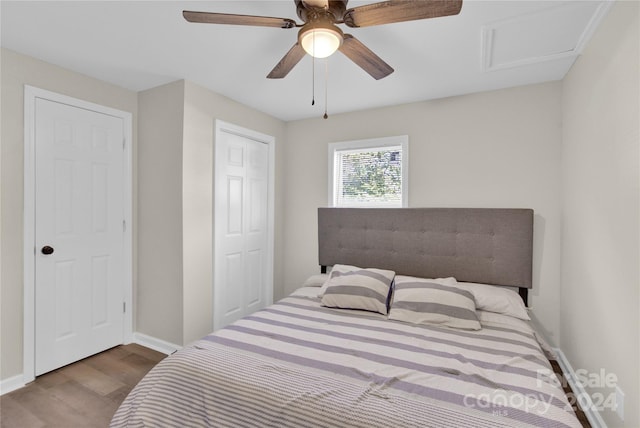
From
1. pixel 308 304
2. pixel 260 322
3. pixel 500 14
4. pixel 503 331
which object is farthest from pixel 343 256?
pixel 500 14

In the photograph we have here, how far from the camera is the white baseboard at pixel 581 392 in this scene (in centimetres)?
182

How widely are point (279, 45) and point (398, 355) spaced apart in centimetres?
211

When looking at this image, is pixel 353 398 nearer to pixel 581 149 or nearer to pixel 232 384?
pixel 232 384

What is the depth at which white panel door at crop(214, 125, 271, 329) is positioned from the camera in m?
3.03

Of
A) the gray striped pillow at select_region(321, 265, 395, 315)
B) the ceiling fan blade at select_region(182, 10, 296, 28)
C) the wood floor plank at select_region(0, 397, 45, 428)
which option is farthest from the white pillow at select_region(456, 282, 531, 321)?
the wood floor plank at select_region(0, 397, 45, 428)

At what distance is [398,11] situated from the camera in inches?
49.3

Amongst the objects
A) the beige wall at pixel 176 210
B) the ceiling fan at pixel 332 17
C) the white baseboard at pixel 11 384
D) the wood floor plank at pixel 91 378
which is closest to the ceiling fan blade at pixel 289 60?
the ceiling fan at pixel 332 17

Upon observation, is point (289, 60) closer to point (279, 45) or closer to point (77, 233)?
point (279, 45)

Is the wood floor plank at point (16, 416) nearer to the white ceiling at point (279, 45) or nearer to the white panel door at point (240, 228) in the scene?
the white panel door at point (240, 228)

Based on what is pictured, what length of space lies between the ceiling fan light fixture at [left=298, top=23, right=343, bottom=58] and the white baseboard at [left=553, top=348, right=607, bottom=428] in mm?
2549

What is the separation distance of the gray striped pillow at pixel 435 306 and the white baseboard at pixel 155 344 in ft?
6.58

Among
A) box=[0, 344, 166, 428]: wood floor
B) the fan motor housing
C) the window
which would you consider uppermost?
the fan motor housing

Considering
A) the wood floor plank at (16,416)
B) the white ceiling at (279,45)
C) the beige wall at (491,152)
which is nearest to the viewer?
the white ceiling at (279,45)

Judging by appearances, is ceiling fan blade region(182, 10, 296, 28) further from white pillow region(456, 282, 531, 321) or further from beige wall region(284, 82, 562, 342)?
white pillow region(456, 282, 531, 321)
